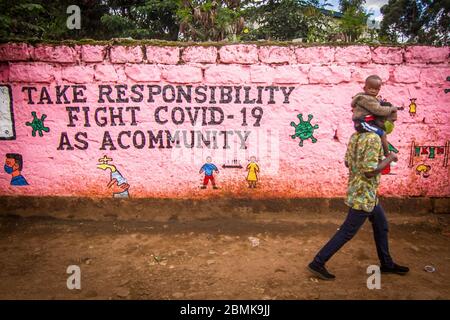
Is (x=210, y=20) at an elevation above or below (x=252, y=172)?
above

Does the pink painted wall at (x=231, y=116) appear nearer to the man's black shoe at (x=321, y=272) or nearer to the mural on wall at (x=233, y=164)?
the mural on wall at (x=233, y=164)

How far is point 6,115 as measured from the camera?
412cm

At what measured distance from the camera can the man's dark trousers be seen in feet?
8.99

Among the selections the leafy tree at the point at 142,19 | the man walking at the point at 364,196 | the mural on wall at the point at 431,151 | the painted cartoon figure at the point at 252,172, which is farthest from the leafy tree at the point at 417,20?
the man walking at the point at 364,196

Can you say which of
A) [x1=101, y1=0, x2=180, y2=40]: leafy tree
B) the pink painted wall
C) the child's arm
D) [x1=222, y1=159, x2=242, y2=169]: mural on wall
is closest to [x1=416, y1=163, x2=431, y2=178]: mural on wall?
the pink painted wall

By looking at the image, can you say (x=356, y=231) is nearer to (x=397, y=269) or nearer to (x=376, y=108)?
(x=397, y=269)

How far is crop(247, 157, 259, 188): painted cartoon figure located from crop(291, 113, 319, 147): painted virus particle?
591mm

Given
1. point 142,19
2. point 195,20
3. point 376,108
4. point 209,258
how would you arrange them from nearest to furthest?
1. point 376,108
2. point 209,258
3. point 195,20
4. point 142,19

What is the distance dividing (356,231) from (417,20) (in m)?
18.2

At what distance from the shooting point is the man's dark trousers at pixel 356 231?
8.99ft

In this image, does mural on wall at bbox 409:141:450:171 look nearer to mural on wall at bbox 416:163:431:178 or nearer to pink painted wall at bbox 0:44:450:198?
pink painted wall at bbox 0:44:450:198

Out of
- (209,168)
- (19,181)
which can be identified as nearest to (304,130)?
(209,168)

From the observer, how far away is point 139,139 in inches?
164
